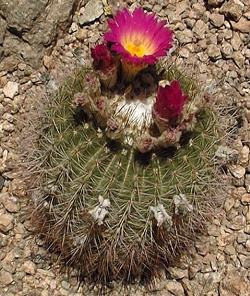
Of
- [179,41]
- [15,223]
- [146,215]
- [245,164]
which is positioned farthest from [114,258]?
[179,41]

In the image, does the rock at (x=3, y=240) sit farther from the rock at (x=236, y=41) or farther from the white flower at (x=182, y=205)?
the rock at (x=236, y=41)

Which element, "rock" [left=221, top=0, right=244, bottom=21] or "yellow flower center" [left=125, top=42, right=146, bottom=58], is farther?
"rock" [left=221, top=0, right=244, bottom=21]

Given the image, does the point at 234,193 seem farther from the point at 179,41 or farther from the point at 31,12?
the point at 31,12

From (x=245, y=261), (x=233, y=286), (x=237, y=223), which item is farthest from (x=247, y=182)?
(x=233, y=286)

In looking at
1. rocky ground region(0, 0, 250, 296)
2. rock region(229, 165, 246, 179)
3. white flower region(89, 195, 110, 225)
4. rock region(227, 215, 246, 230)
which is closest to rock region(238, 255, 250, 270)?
rocky ground region(0, 0, 250, 296)

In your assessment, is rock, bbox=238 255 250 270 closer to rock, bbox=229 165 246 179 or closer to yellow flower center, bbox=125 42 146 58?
rock, bbox=229 165 246 179

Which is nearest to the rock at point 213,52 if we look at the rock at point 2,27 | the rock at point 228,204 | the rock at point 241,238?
the rock at point 228,204

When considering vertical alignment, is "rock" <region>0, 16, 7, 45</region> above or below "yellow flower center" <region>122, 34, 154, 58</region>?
below
